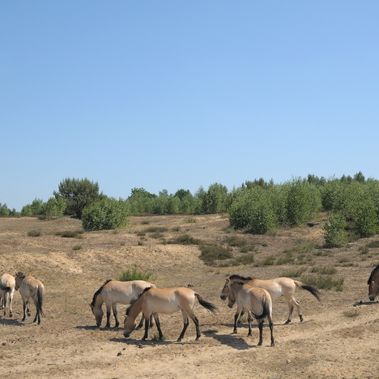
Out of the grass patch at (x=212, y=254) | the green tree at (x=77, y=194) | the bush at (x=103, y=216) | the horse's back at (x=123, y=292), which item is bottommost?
the horse's back at (x=123, y=292)

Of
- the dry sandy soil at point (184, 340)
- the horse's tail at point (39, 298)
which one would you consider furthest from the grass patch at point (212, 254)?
the horse's tail at point (39, 298)

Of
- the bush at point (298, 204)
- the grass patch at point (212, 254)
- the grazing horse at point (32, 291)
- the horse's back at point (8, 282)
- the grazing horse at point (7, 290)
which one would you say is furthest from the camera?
the bush at point (298, 204)

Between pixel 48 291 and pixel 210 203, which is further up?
pixel 210 203

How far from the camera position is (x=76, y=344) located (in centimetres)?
1304

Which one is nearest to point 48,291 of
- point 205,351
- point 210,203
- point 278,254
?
point 205,351

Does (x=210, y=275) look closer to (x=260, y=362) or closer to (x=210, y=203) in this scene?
(x=260, y=362)

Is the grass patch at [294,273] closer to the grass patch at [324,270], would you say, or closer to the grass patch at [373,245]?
the grass patch at [324,270]

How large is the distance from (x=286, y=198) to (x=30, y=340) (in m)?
40.7

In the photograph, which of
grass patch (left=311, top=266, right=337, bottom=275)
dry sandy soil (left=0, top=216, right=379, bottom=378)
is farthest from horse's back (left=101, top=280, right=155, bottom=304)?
grass patch (left=311, top=266, right=337, bottom=275)

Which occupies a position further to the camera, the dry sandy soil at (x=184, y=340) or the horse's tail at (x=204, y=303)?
the horse's tail at (x=204, y=303)

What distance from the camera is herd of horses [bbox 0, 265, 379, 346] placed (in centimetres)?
1311

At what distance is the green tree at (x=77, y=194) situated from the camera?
219ft

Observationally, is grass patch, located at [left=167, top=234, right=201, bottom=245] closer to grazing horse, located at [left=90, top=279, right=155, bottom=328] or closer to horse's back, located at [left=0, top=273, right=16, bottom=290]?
horse's back, located at [left=0, top=273, right=16, bottom=290]

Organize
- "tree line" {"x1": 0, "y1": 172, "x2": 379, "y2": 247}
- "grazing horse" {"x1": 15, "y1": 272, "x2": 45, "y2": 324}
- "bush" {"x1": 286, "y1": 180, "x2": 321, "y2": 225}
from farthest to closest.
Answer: "bush" {"x1": 286, "y1": 180, "x2": 321, "y2": 225}, "tree line" {"x1": 0, "y1": 172, "x2": 379, "y2": 247}, "grazing horse" {"x1": 15, "y1": 272, "x2": 45, "y2": 324}
